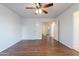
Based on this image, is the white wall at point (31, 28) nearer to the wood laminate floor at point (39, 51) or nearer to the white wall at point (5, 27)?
the white wall at point (5, 27)

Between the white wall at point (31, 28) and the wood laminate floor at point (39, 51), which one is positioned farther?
the white wall at point (31, 28)

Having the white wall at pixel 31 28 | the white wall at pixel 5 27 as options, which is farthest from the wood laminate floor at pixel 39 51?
the white wall at pixel 31 28

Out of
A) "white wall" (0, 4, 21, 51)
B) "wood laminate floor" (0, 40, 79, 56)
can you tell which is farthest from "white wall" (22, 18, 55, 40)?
"wood laminate floor" (0, 40, 79, 56)

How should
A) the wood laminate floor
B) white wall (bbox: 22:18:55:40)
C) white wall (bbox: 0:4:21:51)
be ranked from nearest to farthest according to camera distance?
the wood laminate floor
white wall (bbox: 0:4:21:51)
white wall (bbox: 22:18:55:40)

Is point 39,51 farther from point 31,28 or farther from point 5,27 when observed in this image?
point 31,28

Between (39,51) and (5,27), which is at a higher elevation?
(5,27)

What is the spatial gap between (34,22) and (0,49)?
5.44 meters

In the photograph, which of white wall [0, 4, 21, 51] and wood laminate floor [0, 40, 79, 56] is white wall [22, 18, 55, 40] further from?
wood laminate floor [0, 40, 79, 56]

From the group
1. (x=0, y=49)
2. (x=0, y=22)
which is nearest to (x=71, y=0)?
(x=0, y=22)

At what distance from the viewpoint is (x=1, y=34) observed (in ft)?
14.7

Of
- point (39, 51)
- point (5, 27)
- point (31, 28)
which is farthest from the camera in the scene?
point (31, 28)

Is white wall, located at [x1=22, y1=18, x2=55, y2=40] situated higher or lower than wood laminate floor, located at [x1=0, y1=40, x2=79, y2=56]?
higher

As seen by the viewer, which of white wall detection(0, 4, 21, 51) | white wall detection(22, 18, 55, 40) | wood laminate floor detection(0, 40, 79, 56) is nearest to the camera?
wood laminate floor detection(0, 40, 79, 56)

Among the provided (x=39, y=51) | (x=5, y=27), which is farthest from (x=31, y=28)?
(x=39, y=51)
